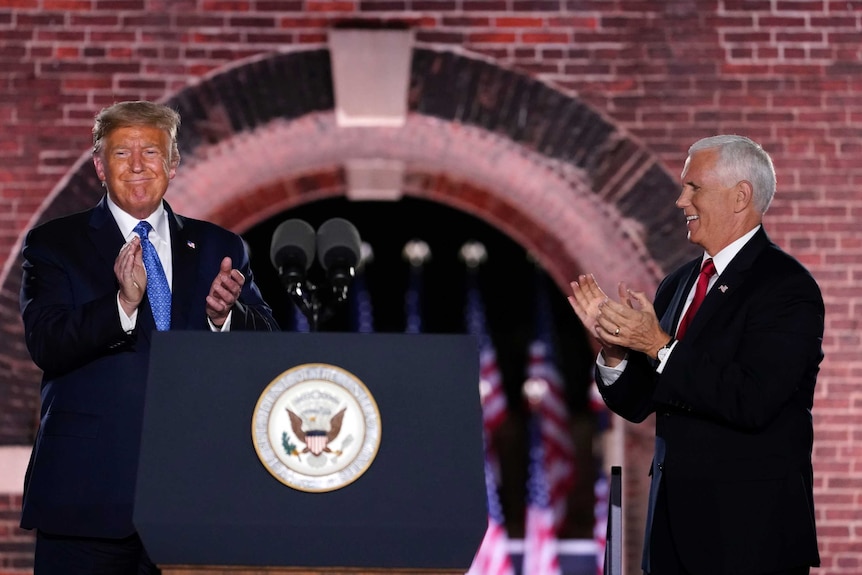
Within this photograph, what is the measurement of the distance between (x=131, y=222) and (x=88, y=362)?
0.39m

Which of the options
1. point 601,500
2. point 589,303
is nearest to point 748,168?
point 589,303

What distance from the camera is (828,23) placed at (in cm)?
600

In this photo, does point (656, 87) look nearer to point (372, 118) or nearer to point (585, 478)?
point (372, 118)

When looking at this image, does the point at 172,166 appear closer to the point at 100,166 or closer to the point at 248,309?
the point at 100,166

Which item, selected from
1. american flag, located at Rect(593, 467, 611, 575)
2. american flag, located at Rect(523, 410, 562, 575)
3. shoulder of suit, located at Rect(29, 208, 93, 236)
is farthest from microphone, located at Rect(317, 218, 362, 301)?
american flag, located at Rect(523, 410, 562, 575)

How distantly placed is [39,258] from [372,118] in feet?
10.7

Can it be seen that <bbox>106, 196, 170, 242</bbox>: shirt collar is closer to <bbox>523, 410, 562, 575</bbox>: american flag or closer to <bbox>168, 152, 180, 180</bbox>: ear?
<bbox>168, 152, 180, 180</bbox>: ear

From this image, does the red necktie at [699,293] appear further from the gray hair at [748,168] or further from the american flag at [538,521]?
the american flag at [538,521]

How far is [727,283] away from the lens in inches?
124

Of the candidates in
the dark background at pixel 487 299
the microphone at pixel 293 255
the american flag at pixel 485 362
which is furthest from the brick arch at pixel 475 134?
the american flag at pixel 485 362

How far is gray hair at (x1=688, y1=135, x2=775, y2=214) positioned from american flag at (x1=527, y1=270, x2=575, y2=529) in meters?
11.9

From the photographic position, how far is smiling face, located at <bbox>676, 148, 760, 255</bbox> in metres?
3.24

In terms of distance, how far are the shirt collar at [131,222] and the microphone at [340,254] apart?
2.16 ft

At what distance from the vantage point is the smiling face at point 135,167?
297 cm
